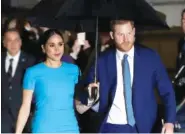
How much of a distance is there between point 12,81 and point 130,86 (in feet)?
6.49

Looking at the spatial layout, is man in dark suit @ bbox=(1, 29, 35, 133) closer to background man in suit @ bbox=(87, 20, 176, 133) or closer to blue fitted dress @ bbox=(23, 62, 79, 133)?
blue fitted dress @ bbox=(23, 62, 79, 133)

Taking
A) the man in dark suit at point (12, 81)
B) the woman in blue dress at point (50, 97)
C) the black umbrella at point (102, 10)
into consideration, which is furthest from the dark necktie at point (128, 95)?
the man in dark suit at point (12, 81)

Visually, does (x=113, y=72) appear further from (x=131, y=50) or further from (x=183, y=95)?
A: (x=183, y=95)

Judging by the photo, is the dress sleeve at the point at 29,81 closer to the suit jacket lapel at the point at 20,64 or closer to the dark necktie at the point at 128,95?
the dark necktie at the point at 128,95

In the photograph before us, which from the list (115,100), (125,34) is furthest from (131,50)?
(115,100)

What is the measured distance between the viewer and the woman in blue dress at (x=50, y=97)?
4.30 m

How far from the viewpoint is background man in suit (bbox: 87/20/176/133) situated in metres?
4.00

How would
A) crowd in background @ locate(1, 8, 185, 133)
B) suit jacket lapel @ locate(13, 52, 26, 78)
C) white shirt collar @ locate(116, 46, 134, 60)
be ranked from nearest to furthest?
1. white shirt collar @ locate(116, 46, 134, 60)
2. crowd in background @ locate(1, 8, 185, 133)
3. suit jacket lapel @ locate(13, 52, 26, 78)

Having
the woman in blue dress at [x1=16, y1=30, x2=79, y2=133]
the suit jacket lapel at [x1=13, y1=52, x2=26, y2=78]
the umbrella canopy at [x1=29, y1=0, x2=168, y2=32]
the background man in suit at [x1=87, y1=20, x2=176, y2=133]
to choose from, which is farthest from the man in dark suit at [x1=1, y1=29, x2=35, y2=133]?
the background man in suit at [x1=87, y1=20, x2=176, y2=133]

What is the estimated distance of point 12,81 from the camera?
5594 mm

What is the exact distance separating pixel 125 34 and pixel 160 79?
Answer: 46 cm

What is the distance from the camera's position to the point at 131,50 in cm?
410

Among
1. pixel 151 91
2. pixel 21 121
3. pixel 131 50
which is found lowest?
pixel 21 121

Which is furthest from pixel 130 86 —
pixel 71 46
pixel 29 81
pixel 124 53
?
pixel 71 46
